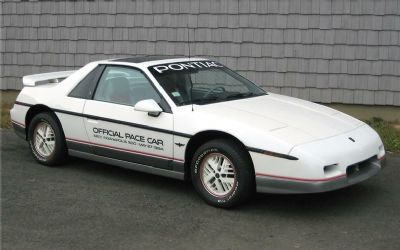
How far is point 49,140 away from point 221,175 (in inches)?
93.4

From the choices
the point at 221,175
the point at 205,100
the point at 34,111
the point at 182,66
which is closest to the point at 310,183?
the point at 221,175

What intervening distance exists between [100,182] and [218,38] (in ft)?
12.6

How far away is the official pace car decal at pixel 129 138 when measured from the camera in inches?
224

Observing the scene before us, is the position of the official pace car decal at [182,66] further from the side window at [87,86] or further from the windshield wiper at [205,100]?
the side window at [87,86]

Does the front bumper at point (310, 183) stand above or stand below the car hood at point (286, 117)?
below

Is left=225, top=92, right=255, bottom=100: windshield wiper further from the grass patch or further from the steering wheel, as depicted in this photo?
the grass patch

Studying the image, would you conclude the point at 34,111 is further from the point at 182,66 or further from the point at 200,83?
the point at 200,83

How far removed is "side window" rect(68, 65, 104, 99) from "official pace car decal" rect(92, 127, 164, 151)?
0.45 metres

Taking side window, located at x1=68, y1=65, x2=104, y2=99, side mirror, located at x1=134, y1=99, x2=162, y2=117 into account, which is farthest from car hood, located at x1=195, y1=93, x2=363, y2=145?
side window, located at x1=68, y1=65, x2=104, y2=99

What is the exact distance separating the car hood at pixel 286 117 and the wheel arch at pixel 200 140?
0.16 metres

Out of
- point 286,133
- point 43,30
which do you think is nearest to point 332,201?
point 286,133

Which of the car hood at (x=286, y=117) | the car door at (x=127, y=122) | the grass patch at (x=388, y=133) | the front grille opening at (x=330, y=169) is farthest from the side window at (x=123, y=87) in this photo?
the grass patch at (x=388, y=133)

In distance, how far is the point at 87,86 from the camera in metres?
6.46

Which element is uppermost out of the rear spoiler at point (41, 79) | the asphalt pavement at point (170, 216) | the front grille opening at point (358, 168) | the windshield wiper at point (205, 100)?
the rear spoiler at point (41, 79)
